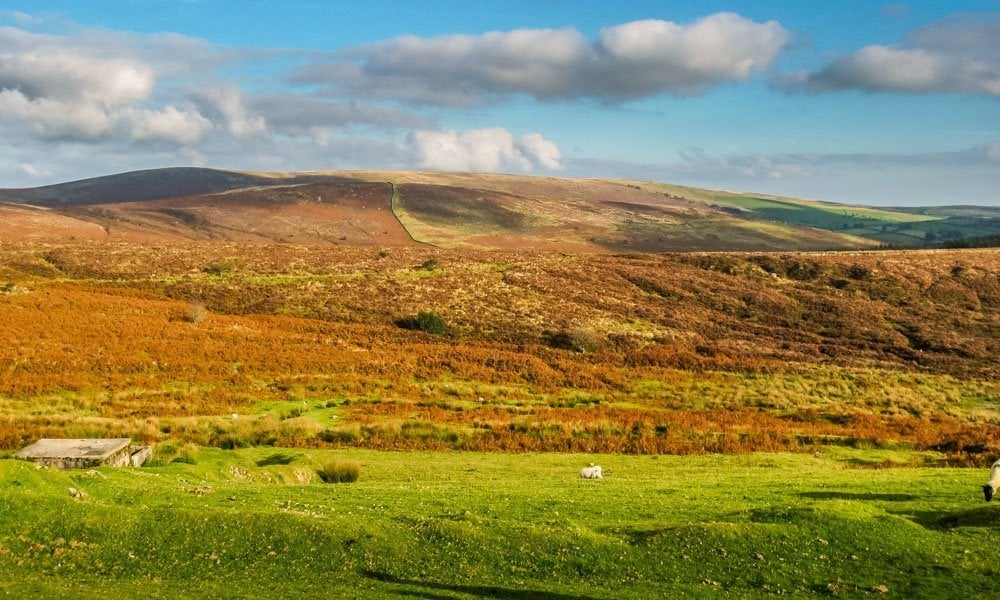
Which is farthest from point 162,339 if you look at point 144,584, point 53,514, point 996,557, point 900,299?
point 900,299

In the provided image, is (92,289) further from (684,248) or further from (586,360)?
(684,248)

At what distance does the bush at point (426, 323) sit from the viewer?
211ft

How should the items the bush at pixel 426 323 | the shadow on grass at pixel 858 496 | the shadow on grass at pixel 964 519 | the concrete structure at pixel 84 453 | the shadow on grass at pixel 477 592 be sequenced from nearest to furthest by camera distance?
the shadow on grass at pixel 477 592
the shadow on grass at pixel 964 519
the shadow on grass at pixel 858 496
the concrete structure at pixel 84 453
the bush at pixel 426 323

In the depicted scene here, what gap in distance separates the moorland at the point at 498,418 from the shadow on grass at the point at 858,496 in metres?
0.19

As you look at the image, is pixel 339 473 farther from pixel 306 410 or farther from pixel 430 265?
pixel 430 265

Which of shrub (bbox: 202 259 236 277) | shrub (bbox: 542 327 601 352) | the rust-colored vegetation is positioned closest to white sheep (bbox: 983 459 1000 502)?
the rust-colored vegetation

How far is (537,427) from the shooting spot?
119 feet

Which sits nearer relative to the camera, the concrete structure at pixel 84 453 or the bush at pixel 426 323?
the concrete structure at pixel 84 453

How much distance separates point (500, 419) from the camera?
38250mm

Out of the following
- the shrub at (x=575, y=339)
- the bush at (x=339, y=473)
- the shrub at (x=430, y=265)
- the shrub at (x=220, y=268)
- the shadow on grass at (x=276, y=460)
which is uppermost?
the shrub at (x=430, y=265)

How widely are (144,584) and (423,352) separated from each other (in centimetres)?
4335

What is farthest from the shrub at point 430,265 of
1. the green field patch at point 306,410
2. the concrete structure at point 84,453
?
the concrete structure at point 84,453

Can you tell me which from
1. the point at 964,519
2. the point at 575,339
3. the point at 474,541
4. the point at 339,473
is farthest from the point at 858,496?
the point at 575,339

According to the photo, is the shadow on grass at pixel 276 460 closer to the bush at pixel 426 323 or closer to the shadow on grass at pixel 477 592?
the shadow on grass at pixel 477 592
